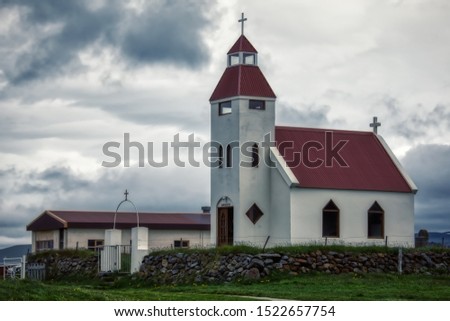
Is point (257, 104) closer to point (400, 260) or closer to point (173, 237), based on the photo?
point (400, 260)

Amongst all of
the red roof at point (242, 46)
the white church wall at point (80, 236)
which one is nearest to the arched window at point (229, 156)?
the red roof at point (242, 46)

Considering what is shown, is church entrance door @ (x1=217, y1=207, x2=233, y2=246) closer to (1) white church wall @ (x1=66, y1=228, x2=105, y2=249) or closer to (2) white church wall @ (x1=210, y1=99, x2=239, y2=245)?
(2) white church wall @ (x1=210, y1=99, x2=239, y2=245)

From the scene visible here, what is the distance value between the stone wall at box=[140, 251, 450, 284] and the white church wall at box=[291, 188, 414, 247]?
433cm

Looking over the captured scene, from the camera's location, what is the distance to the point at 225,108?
52406mm

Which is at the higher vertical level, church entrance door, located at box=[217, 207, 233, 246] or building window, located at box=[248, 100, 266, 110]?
building window, located at box=[248, 100, 266, 110]

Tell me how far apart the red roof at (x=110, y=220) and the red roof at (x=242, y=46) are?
53.7 feet

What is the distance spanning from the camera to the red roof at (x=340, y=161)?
5234cm

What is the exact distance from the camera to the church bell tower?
5125cm

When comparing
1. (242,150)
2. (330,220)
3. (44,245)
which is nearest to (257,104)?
(242,150)

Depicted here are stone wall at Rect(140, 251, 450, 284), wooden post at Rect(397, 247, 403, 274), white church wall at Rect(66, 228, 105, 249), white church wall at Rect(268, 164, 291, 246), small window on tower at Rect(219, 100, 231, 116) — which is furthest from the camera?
white church wall at Rect(66, 228, 105, 249)

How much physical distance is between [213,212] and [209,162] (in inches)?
101

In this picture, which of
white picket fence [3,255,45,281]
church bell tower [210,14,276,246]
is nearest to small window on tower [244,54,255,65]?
church bell tower [210,14,276,246]
